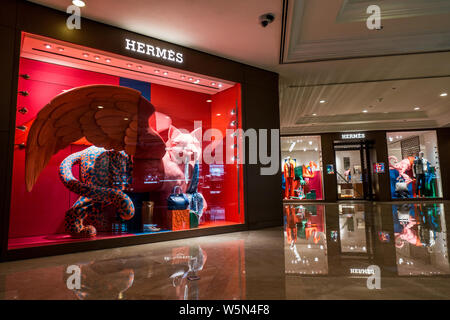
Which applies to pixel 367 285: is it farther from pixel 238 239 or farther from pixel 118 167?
pixel 118 167

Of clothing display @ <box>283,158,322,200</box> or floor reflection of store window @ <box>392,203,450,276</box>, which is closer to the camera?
floor reflection of store window @ <box>392,203,450,276</box>

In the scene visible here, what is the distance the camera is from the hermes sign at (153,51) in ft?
12.0

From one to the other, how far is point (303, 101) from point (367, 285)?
21.4 ft

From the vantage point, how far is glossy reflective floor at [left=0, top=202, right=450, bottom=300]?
1.69m

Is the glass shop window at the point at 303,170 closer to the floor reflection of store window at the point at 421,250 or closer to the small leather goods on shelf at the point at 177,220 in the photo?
the floor reflection of store window at the point at 421,250

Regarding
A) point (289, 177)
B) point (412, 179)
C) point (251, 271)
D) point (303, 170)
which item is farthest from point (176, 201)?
point (412, 179)

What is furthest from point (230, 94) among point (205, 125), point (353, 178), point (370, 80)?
point (353, 178)

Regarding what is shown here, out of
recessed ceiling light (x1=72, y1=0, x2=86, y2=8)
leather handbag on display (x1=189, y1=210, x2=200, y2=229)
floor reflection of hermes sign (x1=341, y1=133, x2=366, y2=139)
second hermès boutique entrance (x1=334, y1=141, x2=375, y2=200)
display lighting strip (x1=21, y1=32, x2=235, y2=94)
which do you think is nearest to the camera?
recessed ceiling light (x1=72, y1=0, x2=86, y2=8)

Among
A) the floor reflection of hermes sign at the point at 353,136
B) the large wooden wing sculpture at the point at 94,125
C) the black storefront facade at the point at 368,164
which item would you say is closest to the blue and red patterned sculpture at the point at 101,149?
the large wooden wing sculpture at the point at 94,125

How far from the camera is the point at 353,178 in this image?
38.3 feet

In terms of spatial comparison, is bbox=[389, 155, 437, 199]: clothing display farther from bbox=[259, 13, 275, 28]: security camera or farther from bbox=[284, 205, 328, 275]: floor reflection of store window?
bbox=[259, 13, 275, 28]: security camera

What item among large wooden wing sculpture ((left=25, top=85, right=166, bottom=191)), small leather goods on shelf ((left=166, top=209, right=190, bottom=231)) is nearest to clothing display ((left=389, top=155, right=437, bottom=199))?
small leather goods on shelf ((left=166, top=209, right=190, bottom=231))

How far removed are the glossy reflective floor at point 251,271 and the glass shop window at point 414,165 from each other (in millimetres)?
8529

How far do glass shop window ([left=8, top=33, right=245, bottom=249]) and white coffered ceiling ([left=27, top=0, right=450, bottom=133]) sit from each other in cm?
56
